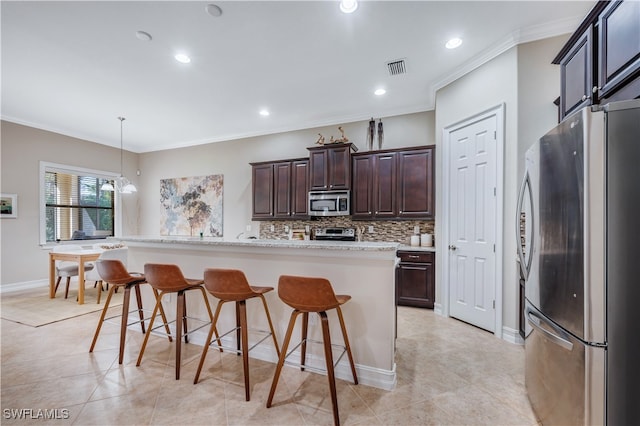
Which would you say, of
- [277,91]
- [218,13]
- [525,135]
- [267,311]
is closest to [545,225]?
[525,135]

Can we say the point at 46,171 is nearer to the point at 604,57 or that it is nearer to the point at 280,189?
the point at 280,189

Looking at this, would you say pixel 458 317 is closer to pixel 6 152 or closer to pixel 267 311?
pixel 267 311

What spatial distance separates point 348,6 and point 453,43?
4.22 feet

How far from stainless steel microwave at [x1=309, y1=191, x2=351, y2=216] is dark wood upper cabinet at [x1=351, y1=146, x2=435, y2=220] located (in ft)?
0.48

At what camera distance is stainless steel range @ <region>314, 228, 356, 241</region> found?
14.6 feet

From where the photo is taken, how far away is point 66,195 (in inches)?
216

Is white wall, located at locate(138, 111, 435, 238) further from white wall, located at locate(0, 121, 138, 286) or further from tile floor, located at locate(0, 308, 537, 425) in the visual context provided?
tile floor, located at locate(0, 308, 537, 425)

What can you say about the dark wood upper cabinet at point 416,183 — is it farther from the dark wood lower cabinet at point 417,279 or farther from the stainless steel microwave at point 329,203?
the stainless steel microwave at point 329,203

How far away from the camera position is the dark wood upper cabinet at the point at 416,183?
3.91 metres

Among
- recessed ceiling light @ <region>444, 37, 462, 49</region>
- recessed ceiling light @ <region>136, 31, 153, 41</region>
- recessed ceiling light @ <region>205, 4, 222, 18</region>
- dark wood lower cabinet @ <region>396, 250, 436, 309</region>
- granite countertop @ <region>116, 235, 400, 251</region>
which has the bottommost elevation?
dark wood lower cabinet @ <region>396, 250, 436, 309</region>

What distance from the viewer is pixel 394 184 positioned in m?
4.14

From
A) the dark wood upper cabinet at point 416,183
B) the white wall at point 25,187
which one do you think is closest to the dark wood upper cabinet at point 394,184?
the dark wood upper cabinet at point 416,183

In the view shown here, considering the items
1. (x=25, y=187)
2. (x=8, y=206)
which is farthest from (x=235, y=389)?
(x=25, y=187)

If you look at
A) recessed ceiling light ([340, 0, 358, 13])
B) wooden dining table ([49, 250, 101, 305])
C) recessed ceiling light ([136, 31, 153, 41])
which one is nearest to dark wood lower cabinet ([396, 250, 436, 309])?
recessed ceiling light ([340, 0, 358, 13])
